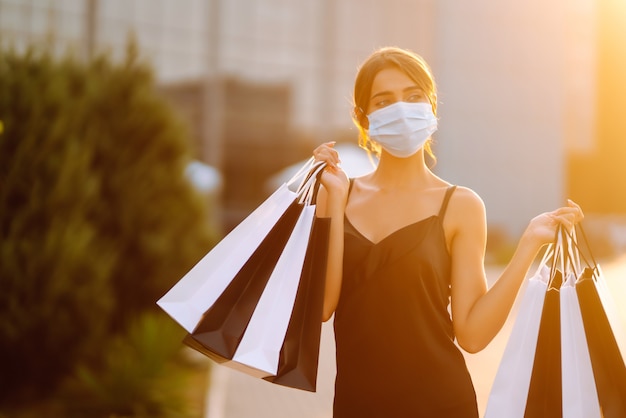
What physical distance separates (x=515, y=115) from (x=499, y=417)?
114 feet

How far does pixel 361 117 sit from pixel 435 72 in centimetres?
3406

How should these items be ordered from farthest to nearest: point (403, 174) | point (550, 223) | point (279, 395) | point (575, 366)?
point (279, 395) < point (403, 174) < point (550, 223) < point (575, 366)

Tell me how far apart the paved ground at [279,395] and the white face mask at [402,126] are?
4744mm

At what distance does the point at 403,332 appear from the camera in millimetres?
2656

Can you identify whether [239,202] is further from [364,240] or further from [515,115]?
[364,240]

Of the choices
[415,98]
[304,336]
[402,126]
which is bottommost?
[304,336]

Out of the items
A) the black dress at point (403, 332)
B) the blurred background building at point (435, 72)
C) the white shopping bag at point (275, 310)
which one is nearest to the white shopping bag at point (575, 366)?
the black dress at point (403, 332)

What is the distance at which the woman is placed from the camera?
2627 mm

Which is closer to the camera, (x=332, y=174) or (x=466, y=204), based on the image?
(x=466, y=204)

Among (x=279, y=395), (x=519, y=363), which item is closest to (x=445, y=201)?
(x=519, y=363)

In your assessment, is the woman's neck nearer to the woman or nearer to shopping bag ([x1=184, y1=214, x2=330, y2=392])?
the woman

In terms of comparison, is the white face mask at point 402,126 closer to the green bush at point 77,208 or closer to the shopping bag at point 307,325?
the shopping bag at point 307,325

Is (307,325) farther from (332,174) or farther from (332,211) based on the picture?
(332,174)

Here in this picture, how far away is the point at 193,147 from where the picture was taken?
34.3ft
